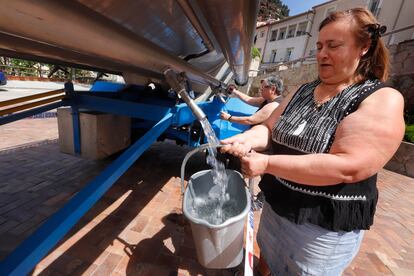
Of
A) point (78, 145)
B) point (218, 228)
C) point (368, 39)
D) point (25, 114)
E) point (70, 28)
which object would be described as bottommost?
point (78, 145)

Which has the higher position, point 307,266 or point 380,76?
point 380,76

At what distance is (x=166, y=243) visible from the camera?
2.27 meters

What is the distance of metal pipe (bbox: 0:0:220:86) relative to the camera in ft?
2.26

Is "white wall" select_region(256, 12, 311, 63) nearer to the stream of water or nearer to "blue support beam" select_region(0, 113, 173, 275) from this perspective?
the stream of water

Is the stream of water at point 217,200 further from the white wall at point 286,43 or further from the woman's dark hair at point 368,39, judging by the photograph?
the white wall at point 286,43

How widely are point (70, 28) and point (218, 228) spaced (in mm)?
1020

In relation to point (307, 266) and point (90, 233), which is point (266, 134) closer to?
point (307, 266)

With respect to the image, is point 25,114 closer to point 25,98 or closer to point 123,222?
point 25,98

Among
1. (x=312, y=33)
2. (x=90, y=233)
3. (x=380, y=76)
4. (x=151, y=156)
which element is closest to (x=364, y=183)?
(x=380, y=76)

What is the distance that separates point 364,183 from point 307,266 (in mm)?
584

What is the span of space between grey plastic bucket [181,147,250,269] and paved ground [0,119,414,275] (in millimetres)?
863

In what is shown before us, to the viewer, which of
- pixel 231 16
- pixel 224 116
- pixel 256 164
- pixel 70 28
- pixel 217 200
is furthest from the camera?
pixel 224 116

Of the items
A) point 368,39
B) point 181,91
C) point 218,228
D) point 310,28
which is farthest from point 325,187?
point 310,28

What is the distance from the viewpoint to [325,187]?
115cm
